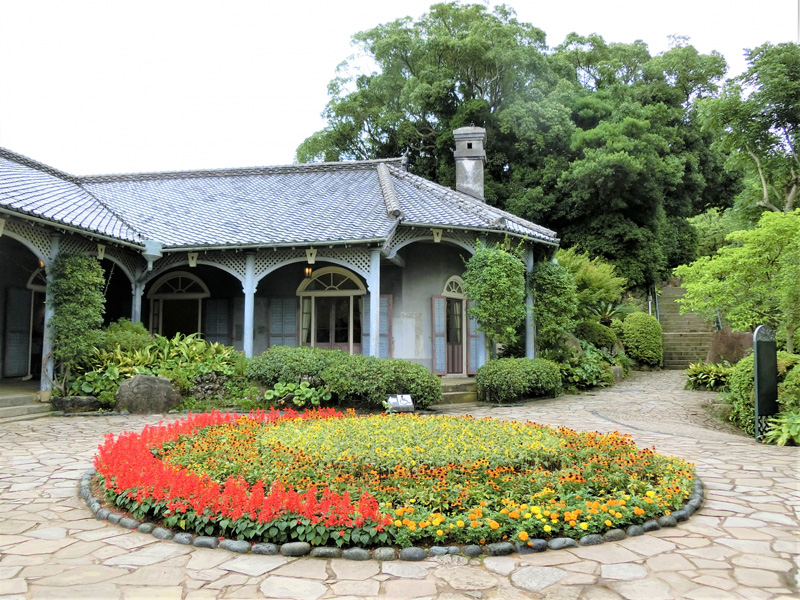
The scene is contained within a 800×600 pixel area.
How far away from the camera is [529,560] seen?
11.8 ft

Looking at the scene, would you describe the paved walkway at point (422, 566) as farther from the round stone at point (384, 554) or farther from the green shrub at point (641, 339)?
the green shrub at point (641, 339)

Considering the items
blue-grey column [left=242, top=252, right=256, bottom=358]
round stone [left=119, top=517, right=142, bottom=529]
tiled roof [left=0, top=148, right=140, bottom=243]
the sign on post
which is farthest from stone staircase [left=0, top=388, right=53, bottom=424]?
the sign on post

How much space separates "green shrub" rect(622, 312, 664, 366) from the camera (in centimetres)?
1930

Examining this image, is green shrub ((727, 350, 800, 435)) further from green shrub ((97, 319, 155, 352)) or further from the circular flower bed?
green shrub ((97, 319, 155, 352))

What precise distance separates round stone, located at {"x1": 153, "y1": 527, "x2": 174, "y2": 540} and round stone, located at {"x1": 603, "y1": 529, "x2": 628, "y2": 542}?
9.80 feet

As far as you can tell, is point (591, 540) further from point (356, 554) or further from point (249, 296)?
point (249, 296)

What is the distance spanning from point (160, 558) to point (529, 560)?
231 centimetres

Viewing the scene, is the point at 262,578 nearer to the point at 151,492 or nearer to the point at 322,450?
the point at 151,492

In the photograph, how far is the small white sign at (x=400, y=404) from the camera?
9.39m

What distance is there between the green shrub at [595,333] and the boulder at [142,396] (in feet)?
37.8

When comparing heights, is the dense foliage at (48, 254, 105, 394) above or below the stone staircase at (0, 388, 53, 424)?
above

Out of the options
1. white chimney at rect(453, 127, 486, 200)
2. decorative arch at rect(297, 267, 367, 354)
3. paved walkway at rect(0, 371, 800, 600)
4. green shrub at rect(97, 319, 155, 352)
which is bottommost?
paved walkway at rect(0, 371, 800, 600)

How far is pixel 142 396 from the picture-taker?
33.0 feet

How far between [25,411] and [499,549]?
9.13 m
